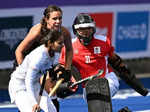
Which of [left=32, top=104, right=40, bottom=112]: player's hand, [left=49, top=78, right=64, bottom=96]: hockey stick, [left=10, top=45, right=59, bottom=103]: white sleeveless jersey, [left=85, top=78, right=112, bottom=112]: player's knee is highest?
[left=10, top=45, right=59, bottom=103]: white sleeveless jersey

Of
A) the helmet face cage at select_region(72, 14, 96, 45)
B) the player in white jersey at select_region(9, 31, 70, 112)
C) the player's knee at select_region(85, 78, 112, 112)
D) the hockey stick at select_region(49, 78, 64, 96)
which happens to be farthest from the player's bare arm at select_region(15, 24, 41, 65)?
the player's knee at select_region(85, 78, 112, 112)

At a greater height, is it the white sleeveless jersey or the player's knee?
the white sleeveless jersey

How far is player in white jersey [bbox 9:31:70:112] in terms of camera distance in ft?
21.4

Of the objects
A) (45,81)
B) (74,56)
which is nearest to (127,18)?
(74,56)

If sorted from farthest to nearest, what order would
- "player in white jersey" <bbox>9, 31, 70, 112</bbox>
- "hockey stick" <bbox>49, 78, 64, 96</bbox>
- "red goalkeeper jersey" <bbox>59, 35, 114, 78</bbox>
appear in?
"red goalkeeper jersey" <bbox>59, 35, 114, 78</bbox> → "hockey stick" <bbox>49, 78, 64, 96</bbox> → "player in white jersey" <bbox>9, 31, 70, 112</bbox>

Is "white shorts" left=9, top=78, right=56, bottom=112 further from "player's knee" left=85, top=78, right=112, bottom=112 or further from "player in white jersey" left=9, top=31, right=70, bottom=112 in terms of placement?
"player's knee" left=85, top=78, right=112, bottom=112

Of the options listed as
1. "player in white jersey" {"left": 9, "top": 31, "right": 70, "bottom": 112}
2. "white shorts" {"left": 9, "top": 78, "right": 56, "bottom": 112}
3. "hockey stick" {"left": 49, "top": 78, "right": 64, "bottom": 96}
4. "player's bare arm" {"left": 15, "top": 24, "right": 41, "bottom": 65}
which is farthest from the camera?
"player's bare arm" {"left": 15, "top": 24, "right": 41, "bottom": 65}

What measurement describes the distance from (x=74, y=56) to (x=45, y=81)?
49.3 inches

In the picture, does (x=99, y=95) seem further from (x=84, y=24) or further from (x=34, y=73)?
(x=34, y=73)

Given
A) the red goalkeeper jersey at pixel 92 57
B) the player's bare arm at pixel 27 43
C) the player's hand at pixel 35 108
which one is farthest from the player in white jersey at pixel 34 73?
the red goalkeeper jersey at pixel 92 57

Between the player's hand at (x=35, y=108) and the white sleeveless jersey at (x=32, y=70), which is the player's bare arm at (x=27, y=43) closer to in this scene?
the white sleeveless jersey at (x=32, y=70)

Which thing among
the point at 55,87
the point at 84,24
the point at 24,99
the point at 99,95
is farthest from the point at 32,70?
the point at 84,24

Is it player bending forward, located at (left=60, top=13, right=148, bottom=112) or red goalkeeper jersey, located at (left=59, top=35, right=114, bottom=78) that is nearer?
player bending forward, located at (left=60, top=13, right=148, bottom=112)

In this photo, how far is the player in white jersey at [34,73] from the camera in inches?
257
